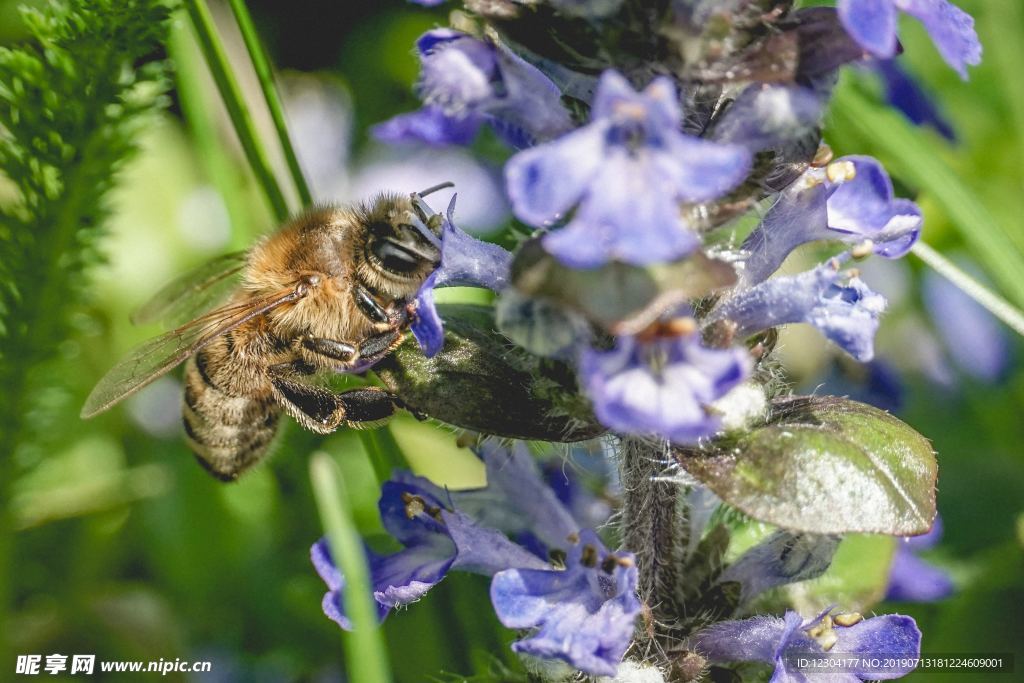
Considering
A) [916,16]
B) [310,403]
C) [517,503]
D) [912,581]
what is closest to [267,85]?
[310,403]

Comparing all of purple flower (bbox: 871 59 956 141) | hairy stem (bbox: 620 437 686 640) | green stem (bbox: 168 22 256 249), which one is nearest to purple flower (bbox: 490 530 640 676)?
hairy stem (bbox: 620 437 686 640)

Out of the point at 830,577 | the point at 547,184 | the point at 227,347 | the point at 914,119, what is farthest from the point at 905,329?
the point at 547,184

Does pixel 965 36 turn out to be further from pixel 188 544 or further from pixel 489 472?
pixel 188 544

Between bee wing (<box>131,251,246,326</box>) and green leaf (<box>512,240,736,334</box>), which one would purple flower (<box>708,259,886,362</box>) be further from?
bee wing (<box>131,251,246,326</box>)

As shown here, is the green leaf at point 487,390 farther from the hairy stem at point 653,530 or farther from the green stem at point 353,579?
the green stem at point 353,579

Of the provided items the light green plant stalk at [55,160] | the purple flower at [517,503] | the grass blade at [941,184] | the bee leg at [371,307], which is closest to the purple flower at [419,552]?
the purple flower at [517,503]

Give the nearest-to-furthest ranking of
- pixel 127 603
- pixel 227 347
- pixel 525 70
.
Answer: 1. pixel 525 70
2. pixel 227 347
3. pixel 127 603
